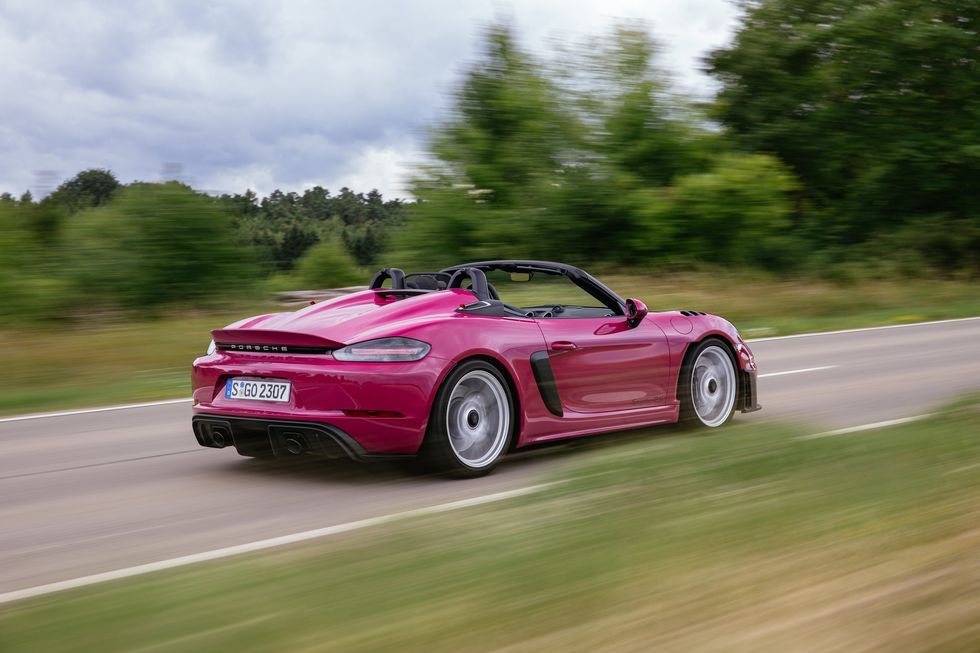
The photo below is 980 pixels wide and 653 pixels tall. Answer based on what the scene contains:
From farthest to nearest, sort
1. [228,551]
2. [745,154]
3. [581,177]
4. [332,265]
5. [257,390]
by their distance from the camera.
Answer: [332,265] < [745,154] < [581,177] < [257,390] < [228,551]

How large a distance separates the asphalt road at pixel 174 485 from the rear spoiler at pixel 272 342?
2.43ft

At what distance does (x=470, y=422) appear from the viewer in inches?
234

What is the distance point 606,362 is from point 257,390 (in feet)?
7.14

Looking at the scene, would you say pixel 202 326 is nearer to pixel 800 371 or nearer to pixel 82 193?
pixel 82 193

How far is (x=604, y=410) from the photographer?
663 cm

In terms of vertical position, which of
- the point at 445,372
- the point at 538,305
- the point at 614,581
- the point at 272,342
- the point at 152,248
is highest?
the point at 152,248

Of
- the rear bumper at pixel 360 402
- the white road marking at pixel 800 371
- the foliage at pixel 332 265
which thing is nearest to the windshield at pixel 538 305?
the rear bumper at pixel 360 402

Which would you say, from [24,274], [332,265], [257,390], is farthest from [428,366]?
[332,265]

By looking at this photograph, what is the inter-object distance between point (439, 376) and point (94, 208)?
43.9ft

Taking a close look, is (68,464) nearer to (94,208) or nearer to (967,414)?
(967,414)

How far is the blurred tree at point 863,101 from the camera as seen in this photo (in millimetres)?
32062

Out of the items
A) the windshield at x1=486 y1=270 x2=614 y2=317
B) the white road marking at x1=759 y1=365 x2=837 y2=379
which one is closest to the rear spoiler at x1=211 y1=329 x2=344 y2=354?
the windshield at x1=486 y1=270 x2=614 y2=317

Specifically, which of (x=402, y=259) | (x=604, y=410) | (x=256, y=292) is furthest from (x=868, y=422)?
(x=402, y=259)

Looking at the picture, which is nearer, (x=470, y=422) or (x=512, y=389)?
(x=470, y=422)
